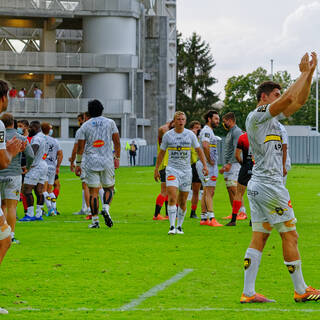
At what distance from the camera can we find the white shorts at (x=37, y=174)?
18.4 metres

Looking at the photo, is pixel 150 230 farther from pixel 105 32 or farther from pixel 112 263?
pixel 105 32

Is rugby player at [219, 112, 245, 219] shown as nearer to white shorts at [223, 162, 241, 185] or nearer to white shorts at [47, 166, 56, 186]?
white shorts at [223, 162, 241, 185]

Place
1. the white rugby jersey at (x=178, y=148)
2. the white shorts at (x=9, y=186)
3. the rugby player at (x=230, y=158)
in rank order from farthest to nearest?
the rugby player at (x=230, y=158) → the white rugby jersey at (x=178, y=148) → the white shorts at (x=9, y=186)

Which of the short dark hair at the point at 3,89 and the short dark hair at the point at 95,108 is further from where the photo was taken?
the short dark hair at the point at 95,108

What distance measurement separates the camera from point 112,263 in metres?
11.6

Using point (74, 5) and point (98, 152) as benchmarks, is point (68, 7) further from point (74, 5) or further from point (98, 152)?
point (98, 152)

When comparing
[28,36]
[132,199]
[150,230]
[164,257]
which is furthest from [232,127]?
[28,36]

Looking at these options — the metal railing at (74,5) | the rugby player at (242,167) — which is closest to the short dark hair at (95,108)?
the rugby player at (242,167)

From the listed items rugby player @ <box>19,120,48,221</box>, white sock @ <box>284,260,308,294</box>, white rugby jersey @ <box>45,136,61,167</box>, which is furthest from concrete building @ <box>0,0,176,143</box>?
white sock @ <box>284,260,308,294</box>

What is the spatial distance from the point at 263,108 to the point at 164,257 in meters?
4.40

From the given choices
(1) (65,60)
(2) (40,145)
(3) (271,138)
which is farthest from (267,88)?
(1) (65,60)

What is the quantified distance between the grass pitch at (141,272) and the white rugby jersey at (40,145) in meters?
1.27

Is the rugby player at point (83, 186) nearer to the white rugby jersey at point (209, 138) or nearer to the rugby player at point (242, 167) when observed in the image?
the white rugby jersey at point (209, 138)

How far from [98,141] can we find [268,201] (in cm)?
810
